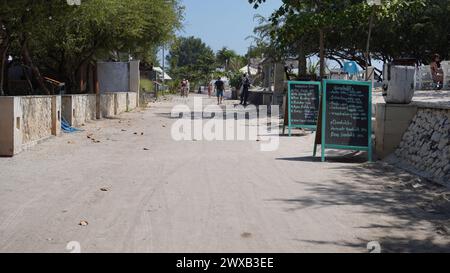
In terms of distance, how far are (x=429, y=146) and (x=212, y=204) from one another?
4.38 meters

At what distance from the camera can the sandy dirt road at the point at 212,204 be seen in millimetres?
5832

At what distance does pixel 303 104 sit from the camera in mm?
16250

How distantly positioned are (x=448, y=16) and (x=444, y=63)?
16780 millimetres

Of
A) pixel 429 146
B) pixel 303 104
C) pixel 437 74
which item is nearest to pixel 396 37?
pixel 437 74

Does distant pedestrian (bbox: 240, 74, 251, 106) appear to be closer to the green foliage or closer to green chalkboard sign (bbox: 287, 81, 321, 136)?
the green foliage

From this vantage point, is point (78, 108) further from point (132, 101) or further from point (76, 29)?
point (132, 101)

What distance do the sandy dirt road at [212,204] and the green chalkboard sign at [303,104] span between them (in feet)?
12.4

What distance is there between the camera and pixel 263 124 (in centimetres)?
2028

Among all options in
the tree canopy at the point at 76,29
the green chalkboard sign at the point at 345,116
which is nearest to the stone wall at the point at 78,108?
the tree canopy at the point at 76,29

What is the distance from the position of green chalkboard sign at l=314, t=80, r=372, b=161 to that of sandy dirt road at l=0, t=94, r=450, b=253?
0.43 meters

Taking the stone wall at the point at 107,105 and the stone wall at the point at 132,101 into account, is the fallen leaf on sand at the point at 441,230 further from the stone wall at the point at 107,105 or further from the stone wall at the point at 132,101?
the stone wall at the point at 132,101

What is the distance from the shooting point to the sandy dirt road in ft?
19.1

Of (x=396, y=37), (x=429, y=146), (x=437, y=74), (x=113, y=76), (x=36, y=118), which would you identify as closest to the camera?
(x=429, y=146)

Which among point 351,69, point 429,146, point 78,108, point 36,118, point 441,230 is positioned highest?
point 351,69
